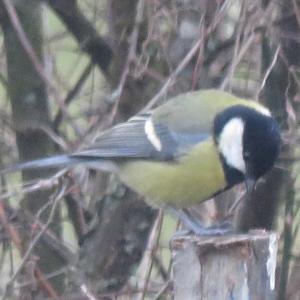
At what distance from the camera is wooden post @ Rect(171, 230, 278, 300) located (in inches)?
76.5

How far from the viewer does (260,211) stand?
3295 mm

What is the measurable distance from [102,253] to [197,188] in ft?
1.76

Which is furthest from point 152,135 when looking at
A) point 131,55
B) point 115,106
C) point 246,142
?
point 246,142

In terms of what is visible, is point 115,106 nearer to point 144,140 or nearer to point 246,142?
point 144,140

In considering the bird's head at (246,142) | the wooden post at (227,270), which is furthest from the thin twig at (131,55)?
the wooden post at (227,270)

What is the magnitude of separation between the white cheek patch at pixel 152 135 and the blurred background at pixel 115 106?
7 centimetres

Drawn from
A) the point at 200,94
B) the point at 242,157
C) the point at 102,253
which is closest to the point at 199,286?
the point at 242,157

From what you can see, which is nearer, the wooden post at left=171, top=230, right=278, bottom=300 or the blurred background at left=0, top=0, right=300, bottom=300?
the wooden post at left=171, top=230, right=278, bottom=300

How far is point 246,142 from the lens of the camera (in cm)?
282

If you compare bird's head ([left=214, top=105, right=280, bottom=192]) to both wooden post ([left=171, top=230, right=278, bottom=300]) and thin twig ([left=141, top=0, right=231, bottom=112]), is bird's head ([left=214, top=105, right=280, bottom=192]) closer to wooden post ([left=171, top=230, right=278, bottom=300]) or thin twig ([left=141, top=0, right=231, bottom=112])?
thin twig ([left=141, top=0, right=231, bottom=112])

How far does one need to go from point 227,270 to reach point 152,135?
1314 millimetres

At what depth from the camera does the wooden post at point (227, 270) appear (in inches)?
76.5

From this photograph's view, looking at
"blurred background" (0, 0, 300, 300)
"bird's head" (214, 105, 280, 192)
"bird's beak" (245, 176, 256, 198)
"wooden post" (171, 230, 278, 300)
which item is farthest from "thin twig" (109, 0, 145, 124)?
"wooden post" (171, 230, 278, 300)

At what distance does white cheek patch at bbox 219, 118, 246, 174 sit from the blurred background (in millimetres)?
195
